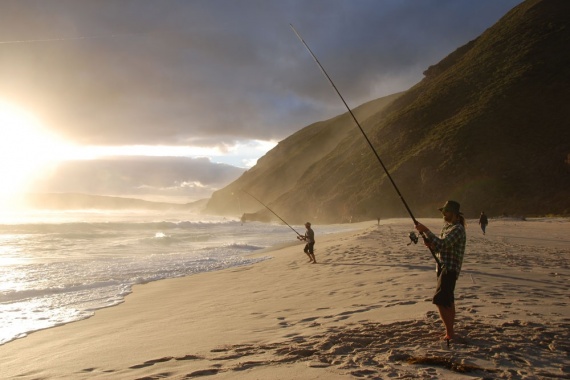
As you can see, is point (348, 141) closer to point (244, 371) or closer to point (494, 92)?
point (494, 92)

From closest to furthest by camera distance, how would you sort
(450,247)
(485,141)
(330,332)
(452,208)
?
(450,247), (452,208), (330,332), (485,141)

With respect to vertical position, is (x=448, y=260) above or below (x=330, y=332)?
above

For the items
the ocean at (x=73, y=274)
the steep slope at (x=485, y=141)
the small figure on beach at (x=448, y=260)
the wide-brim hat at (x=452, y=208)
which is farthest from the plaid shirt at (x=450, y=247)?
the steep slope at (x=485, y=141)

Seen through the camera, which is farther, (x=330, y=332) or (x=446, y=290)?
(x=330, y=332)

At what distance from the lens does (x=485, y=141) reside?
51.4 m

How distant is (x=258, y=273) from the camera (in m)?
13.6

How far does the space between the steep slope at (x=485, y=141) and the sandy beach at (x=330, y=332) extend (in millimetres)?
37326

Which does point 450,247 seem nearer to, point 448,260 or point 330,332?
point 448,260

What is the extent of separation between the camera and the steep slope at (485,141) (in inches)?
1832

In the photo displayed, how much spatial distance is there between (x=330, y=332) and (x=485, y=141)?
51.0 m

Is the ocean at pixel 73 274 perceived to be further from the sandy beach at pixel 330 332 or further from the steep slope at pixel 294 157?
the steep slope at pixel 294 157

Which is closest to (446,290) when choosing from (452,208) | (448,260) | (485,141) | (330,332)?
→ (448,260)

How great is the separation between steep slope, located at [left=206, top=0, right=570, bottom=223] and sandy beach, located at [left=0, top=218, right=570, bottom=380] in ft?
122

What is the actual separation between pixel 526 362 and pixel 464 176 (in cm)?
4876
